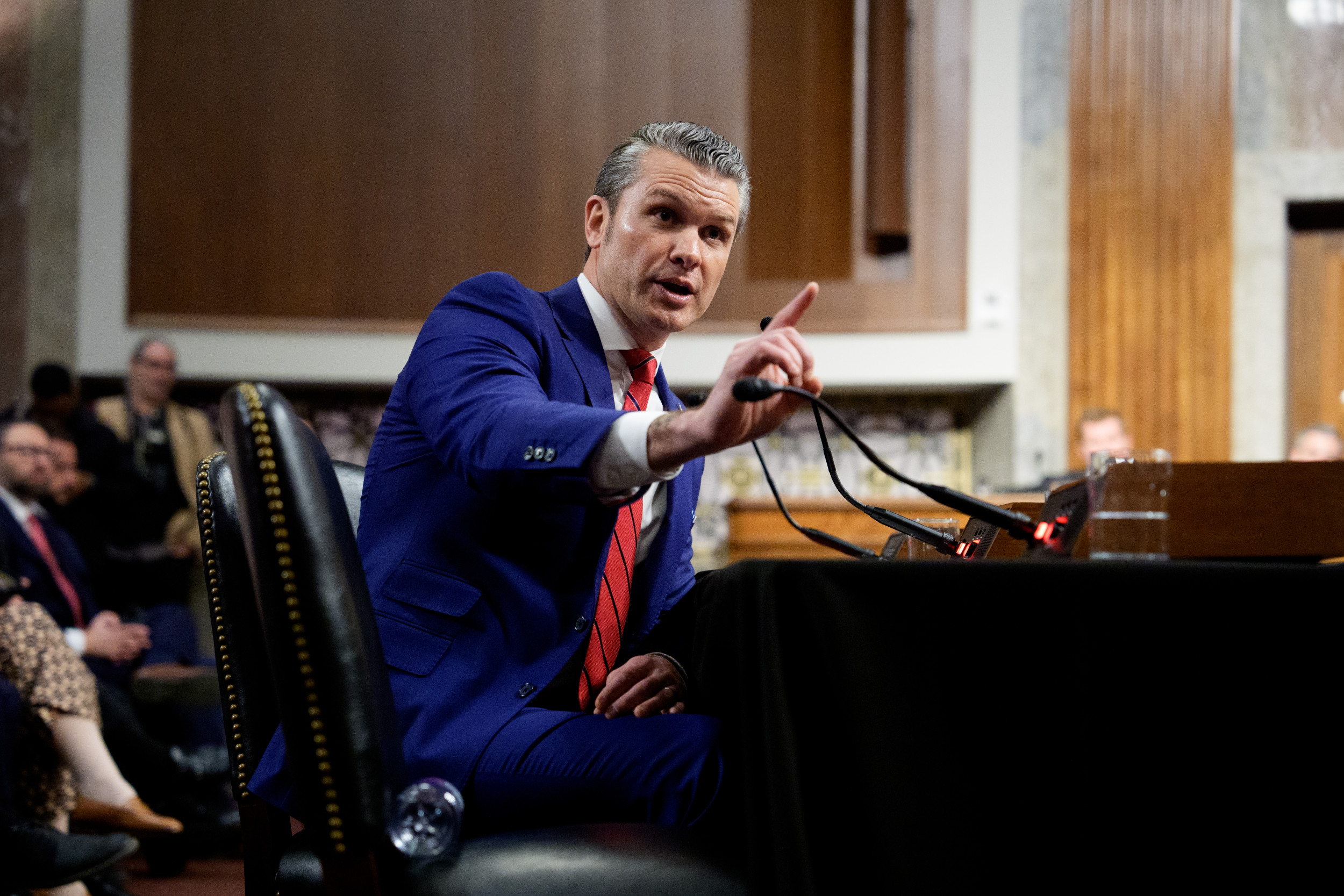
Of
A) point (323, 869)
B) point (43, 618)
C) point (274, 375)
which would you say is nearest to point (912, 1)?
point (274, 375)

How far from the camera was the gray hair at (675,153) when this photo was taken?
1.53 meters

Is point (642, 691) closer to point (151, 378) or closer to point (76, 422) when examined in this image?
point (76, 422)

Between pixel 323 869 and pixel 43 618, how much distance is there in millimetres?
2500

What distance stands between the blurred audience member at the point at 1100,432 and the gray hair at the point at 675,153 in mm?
3685

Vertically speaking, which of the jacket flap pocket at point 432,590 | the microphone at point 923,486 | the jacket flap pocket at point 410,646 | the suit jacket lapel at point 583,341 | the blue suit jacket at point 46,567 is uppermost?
the suit jacket lapel at point 583,341

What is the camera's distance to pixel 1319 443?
4625mm

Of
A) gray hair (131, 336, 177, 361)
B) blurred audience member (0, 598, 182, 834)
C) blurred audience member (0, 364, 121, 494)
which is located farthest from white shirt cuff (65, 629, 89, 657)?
gray hair (131, 336, 177, 361)

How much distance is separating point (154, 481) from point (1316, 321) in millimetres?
5153

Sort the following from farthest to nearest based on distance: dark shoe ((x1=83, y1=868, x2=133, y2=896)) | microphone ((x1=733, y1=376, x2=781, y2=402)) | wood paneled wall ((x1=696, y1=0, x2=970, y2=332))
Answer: wood paneled wall ((x1=696, y1=0, x2=970, y2=332))
dark shoe ((x1=83, y1=868, x2=133, y2=896))
microphone ((x1=733, y1=376, x2=781, y2=402))

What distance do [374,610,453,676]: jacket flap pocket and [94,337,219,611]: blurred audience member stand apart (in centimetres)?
338

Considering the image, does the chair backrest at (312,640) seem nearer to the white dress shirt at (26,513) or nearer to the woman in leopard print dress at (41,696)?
the woman in leopard print dress at (41,696)

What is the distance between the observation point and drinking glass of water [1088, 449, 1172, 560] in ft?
3.55

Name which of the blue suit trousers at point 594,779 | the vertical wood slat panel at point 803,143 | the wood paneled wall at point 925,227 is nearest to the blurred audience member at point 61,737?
the blue suit trousers at point 594,779

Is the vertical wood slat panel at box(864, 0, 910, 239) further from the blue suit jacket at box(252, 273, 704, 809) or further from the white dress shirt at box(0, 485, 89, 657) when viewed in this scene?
the blue suit jacket at box(252, 273, 704, 809)
